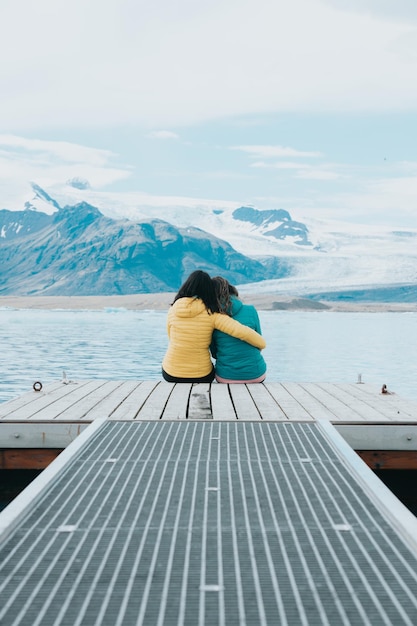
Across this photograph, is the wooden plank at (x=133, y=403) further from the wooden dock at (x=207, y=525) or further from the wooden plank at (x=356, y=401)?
the wooden plank at (x=356, y=401)

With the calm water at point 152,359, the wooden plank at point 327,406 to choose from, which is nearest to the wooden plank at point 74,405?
the wooden plank at point 327,406

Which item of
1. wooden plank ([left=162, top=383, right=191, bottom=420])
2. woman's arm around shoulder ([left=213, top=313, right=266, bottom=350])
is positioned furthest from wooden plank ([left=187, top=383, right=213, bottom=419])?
woman's arm around shoulder ([left=213, top=313, right=266, bottom=350])

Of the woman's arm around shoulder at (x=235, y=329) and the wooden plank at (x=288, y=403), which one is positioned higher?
the woman's arm around shoulder at (x=235, y=329)

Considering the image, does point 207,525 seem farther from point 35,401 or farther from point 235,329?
point 235,329

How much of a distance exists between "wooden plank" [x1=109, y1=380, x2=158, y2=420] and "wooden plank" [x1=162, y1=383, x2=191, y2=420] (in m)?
0.18

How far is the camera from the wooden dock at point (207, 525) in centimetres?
188

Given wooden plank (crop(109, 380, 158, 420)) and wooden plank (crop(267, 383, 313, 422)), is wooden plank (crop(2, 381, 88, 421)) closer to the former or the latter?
wooden plank (crop(109, 380, 158, 420))

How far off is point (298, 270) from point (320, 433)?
5009 inches

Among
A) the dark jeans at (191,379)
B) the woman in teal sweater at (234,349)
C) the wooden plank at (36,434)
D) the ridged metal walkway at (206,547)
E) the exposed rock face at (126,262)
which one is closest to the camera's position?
the ridged metal walkway at (206,547)

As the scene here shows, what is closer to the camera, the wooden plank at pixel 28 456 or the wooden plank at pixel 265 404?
the wooden plank at pixel 28 456

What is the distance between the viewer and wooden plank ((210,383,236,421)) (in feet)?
14.1

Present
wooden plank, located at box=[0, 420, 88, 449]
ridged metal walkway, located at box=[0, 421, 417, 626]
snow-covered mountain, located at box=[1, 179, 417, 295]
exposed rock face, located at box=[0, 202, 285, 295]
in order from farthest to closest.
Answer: exposed rock face, located at box=[0, 202, 285, 295] < snow-covered mountain, located at box=[1, 179, 417, 295] < wooden plank, located at box=[0, 420, 88, 449] < ridged metal walkway, located at box=[0, 421, 417, 626]

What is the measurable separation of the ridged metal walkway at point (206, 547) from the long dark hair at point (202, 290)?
6.96 ft

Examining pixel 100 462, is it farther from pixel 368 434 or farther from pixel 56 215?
pixel 56 215
